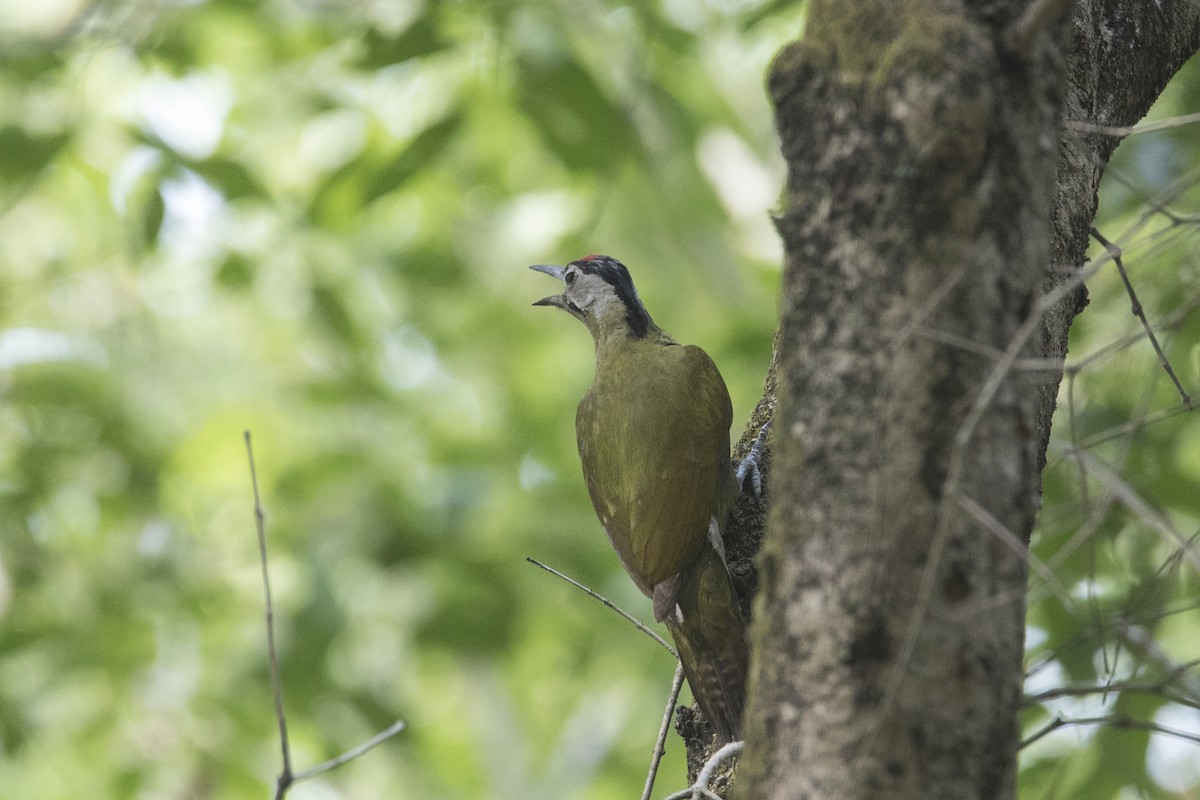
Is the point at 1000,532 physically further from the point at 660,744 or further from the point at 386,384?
the point at 386,384

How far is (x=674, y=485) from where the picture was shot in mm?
3355

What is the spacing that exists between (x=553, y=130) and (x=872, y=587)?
149 inches

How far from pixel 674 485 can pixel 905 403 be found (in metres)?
2.10

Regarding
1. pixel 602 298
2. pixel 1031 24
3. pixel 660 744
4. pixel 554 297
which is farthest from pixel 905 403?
pixel 554 297

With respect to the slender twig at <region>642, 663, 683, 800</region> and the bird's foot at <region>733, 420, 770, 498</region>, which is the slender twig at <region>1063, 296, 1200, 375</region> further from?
the bird's foot at <region>733, 420, 770, 498</region>

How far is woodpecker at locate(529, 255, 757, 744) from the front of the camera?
3078mm

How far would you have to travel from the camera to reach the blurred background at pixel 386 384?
15.5 ft

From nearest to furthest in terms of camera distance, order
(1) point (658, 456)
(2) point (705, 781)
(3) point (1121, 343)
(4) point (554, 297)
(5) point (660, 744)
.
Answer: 1. (3) point (1121, 343)
2. (2) point (705, 781)
3. (5) point (660, 744)
4. (1) point (658, 456)
5. (4) point (554, 297)

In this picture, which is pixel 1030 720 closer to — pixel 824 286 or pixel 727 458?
pixel 727 458

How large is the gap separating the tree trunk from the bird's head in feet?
8.94

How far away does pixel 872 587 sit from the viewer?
4.10 ft

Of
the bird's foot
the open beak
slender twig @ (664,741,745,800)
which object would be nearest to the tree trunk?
slender twig @ (664,741,745,800)

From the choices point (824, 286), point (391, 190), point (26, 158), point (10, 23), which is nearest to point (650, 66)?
point (391, 190)

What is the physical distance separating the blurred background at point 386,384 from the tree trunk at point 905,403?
2.15m
